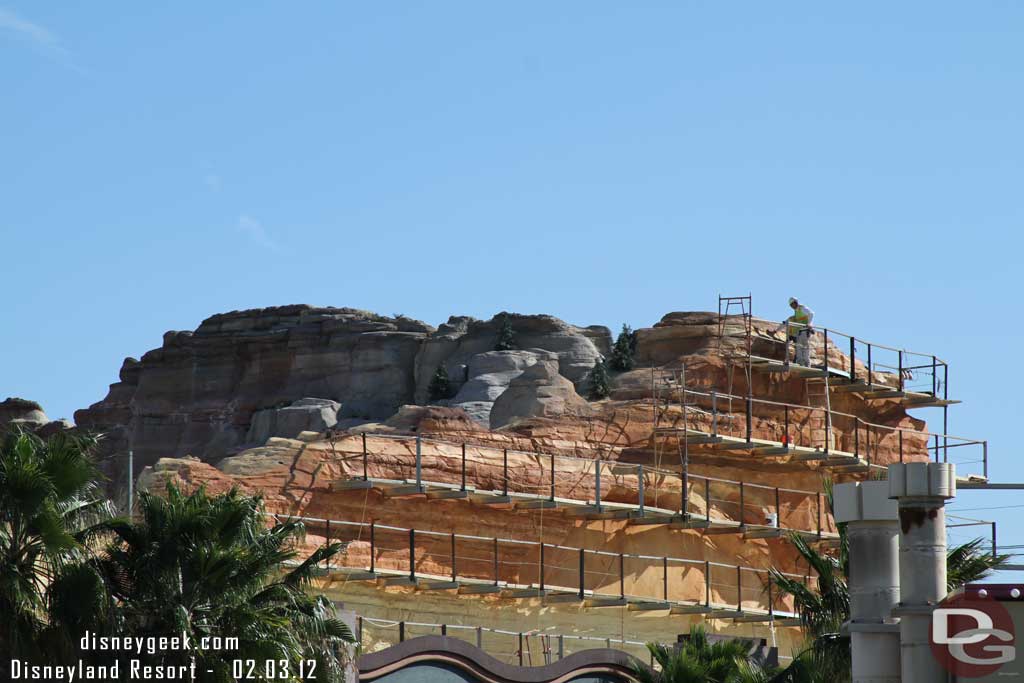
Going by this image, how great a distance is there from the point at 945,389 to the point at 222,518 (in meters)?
33.6

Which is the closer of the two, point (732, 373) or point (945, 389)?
point (732, 373)

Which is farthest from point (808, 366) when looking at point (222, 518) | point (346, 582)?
point (222, 518)

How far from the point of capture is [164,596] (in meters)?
27.2

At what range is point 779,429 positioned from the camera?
52000mm

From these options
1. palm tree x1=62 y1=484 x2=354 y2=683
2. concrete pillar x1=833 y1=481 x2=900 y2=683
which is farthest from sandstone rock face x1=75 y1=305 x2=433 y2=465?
concrete pillar x1=833 y1=481 x2=900 y2=683

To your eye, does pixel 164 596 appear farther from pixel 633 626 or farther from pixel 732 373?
pixel 732 373

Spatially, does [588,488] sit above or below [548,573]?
above

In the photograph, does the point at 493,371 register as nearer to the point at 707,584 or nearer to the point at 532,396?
the point at 532,396

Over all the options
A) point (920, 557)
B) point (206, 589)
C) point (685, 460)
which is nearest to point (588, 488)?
point (685, 460)

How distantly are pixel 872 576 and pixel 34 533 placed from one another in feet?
36.5

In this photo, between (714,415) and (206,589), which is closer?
(206,589)

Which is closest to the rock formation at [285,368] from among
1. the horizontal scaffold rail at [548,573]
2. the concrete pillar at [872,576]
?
the horizontal scaffold rail at [548,573]

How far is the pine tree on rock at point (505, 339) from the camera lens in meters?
95.6

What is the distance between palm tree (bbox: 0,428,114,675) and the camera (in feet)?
84.5
